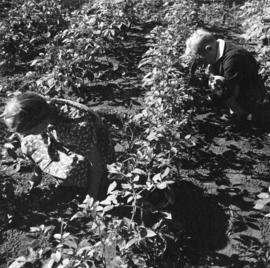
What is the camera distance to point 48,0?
17.9ft

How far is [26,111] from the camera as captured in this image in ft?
8.24

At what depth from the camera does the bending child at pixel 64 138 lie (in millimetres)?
2551

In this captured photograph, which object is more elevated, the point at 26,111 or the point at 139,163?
the point at 26,111

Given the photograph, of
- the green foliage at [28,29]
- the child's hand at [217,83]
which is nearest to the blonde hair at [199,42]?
the child's hand at [217,83]

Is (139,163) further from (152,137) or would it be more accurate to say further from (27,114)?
(27,114)

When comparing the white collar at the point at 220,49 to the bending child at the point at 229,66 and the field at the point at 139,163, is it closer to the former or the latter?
the bending child at the point at 229,66

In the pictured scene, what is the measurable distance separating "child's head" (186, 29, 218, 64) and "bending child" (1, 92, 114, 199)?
1.00 meters

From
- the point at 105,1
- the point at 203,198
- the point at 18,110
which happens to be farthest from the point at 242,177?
the point at 105,1

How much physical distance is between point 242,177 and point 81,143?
1.36 metres

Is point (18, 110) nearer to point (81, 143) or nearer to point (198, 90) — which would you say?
point (81, 143)

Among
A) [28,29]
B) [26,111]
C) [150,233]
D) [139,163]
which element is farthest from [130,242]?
[28,29]

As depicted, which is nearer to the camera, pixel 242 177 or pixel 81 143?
pixel 81 143

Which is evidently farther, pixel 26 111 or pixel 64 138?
pixel 64 138

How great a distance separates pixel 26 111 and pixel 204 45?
1.57 metres
